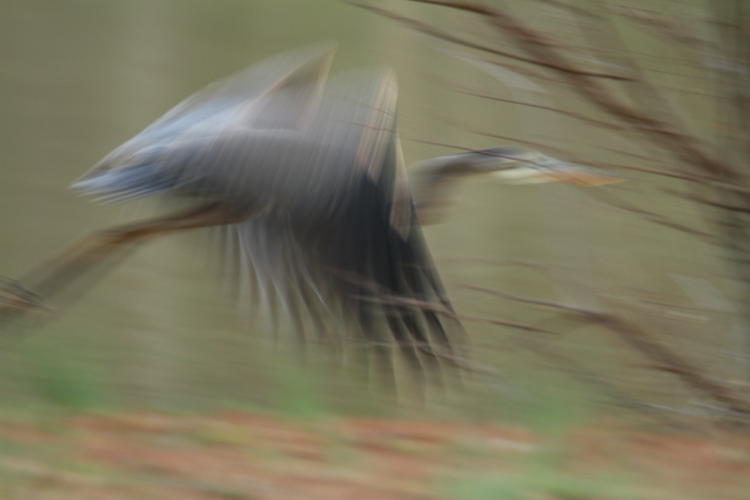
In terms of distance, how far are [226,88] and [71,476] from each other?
1095mm

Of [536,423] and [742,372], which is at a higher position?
[742,372]

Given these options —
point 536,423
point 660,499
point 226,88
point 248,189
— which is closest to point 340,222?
point 248,189

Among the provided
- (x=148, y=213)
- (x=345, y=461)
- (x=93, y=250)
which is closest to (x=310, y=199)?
(x=93, y=250)

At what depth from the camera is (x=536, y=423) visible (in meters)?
3.52

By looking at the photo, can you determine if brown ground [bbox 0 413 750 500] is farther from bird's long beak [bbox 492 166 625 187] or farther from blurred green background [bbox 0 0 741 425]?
bird's long beak [bbox 492 166 625 187]

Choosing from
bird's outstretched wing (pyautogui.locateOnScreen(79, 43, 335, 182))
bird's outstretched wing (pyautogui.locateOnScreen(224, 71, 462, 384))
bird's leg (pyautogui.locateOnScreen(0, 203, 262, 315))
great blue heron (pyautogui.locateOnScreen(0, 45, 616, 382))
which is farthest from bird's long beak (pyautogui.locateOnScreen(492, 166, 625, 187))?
bird's leg (pyautogui.locateOnScreen(0, 203, 262, 315))

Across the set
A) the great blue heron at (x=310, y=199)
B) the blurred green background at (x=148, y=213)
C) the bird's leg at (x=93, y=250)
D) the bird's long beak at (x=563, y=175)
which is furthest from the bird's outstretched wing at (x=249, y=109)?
the blurred green background at (x=148, y=213)

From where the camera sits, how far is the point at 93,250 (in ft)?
6.55

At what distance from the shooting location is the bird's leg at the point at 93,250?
1.90m

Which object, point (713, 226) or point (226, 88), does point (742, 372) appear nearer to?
point (713, 226)

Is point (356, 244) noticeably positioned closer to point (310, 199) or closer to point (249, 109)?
point (310, 199)

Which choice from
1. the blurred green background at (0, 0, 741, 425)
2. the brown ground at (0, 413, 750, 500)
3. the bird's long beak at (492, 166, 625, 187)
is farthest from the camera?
the blurred green background at (0, 0, 741, 425)

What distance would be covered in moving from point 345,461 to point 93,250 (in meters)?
1.43

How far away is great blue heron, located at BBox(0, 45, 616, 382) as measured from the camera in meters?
1.89
